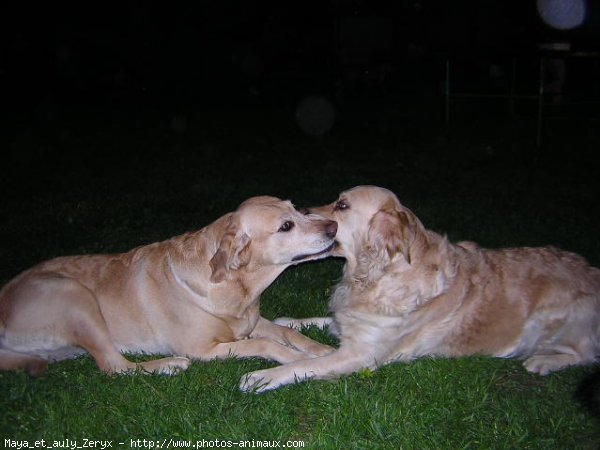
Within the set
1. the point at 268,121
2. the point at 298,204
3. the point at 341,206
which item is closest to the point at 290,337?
the point at 341,206

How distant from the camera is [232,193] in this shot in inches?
408

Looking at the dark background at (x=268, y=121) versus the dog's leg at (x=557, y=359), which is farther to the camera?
the dark background at (x=268, y=121)

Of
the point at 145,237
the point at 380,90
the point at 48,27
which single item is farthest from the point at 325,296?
the point at 48,27

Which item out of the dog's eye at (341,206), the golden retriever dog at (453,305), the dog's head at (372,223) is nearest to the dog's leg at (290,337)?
the golden retriever dog at (453,305)

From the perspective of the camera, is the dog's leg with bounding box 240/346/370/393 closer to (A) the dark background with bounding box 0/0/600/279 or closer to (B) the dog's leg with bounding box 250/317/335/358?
(B) the dog's leg with bounding box 250/317/335/358

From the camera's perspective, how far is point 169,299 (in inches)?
193

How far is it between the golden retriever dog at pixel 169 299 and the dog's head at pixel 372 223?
17 centimetres

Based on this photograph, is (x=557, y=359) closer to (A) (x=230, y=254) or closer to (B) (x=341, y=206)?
(B) (x=341, y=206)

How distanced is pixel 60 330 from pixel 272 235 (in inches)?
66.8

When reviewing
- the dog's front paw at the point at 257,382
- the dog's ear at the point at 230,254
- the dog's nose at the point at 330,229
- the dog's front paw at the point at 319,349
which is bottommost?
the dog's front paw at the point at 319,349

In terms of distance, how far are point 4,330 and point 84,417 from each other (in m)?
1.13

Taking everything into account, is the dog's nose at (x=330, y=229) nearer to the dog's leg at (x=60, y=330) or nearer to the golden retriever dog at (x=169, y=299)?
the golden retriever dog at (x=169, y=299)

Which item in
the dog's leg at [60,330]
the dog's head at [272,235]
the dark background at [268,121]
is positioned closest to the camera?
the dog's leg at [60,330]

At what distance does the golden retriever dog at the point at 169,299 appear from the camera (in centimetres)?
464
